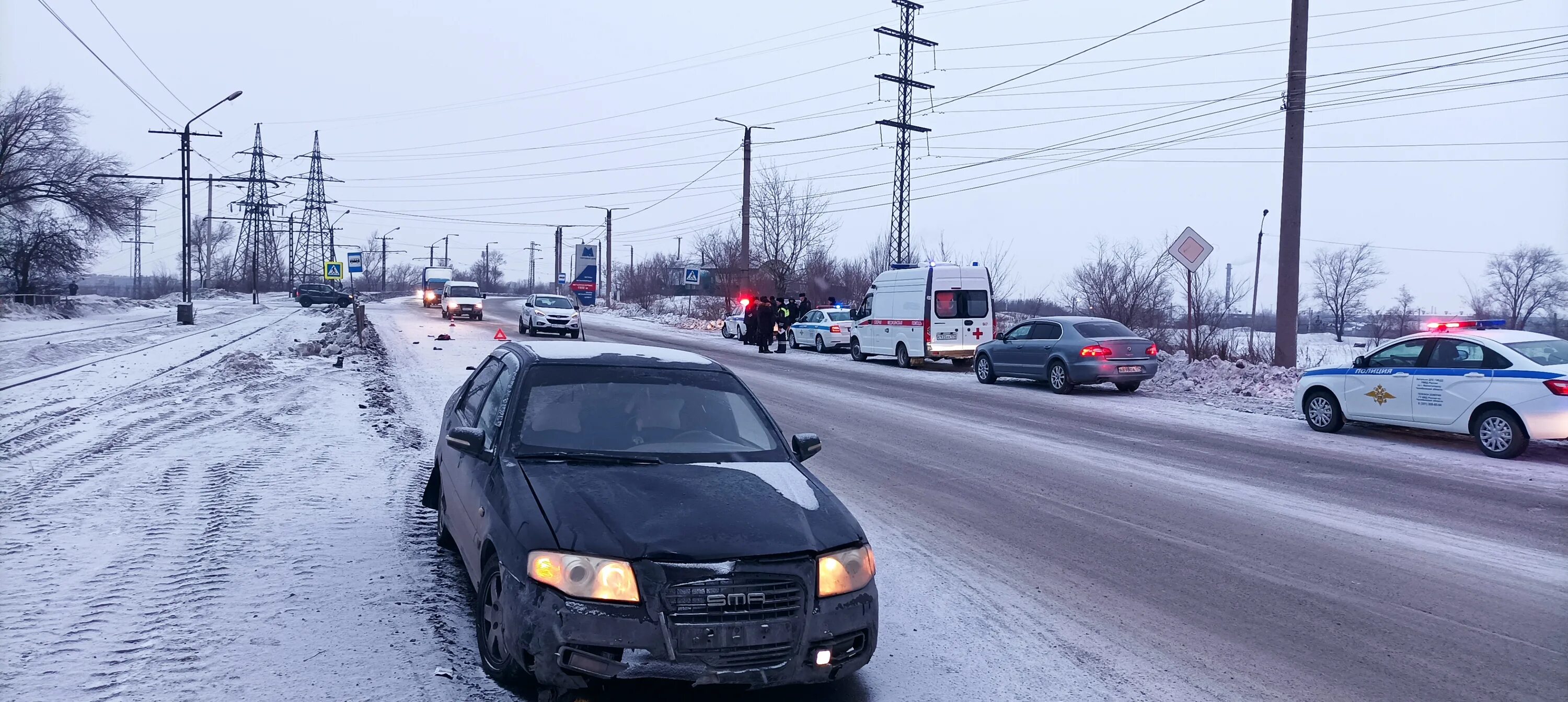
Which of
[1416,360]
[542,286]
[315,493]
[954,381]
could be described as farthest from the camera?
[542,286]

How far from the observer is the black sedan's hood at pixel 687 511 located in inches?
159

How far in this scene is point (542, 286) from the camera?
15975 cm

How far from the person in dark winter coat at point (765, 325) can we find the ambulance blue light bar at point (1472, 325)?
1998 cm

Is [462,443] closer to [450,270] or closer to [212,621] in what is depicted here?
[212,621]

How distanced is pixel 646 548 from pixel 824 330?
27907 millimetres

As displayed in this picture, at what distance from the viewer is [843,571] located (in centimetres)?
430

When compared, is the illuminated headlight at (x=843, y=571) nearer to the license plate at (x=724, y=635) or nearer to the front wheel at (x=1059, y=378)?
the license plate at (x=724, y=635)

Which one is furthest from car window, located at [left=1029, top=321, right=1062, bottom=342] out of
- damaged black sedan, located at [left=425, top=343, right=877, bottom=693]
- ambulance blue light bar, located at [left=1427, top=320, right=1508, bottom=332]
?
damaged black sedan, located at [left=425, top=343, right=877, bottom=693]

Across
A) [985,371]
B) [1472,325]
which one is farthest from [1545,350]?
[985,371]

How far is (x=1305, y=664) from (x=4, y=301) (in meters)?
47.9

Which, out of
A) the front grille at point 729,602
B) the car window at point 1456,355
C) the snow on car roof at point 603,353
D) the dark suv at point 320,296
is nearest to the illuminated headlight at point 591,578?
the front grille at point 729,602

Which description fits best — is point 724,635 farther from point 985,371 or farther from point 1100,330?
point 985,371

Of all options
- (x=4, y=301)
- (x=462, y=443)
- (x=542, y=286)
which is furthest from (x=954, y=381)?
(x=542, y=286)

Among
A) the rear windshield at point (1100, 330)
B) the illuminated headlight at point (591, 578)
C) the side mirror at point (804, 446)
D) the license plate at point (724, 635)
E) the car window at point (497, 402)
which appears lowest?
the license plate at point (724, 635)
